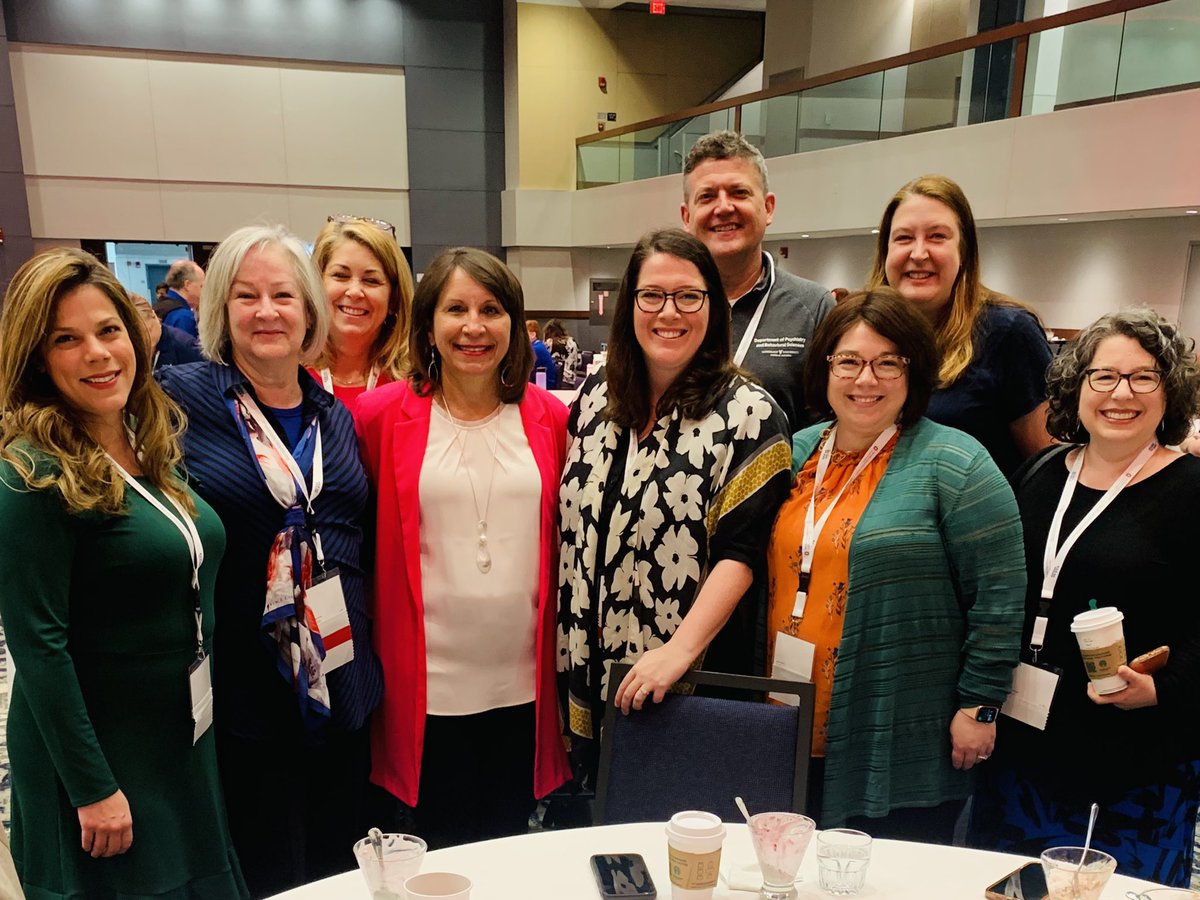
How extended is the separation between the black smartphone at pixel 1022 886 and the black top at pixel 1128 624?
29.1 inches

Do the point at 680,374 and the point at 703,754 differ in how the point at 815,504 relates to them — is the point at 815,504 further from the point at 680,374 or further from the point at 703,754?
the point at 703,754

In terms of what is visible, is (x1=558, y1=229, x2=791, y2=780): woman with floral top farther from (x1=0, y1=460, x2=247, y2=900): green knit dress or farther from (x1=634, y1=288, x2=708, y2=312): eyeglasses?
(x1=0, y1=460, x2=247, y2=900): green knit dress

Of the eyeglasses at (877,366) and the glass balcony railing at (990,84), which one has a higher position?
the glass balcony railing at (990,84)

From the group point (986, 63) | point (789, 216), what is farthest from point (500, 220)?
point (986, 63)

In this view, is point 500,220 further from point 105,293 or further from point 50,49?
point 105,293

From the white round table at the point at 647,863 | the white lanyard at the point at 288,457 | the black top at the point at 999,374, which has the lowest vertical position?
the white round table at the point at 647,863

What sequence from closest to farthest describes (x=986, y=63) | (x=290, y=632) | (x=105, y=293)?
(x=105, y=293) → (x=290, y=632) → (x=986, y=63)

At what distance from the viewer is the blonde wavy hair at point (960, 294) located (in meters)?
2.49

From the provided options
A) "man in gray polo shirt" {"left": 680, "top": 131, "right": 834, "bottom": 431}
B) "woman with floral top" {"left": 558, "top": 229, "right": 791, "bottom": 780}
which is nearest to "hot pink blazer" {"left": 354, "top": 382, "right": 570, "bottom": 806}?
"woman with floral top" {"left": 558, "top": 229, "right": 791, "bottom": 780}

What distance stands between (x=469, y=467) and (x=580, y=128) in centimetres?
1267

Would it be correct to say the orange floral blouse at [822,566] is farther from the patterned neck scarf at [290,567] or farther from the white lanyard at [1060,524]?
the patterned neck scarf at [290,567]

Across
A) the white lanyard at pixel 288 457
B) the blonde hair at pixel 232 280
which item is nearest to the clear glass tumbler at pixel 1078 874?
the white lanyard at pixel 288 457

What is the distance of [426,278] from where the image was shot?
90.4 inches

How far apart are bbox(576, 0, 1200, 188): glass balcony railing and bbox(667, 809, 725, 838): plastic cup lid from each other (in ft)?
22.5
